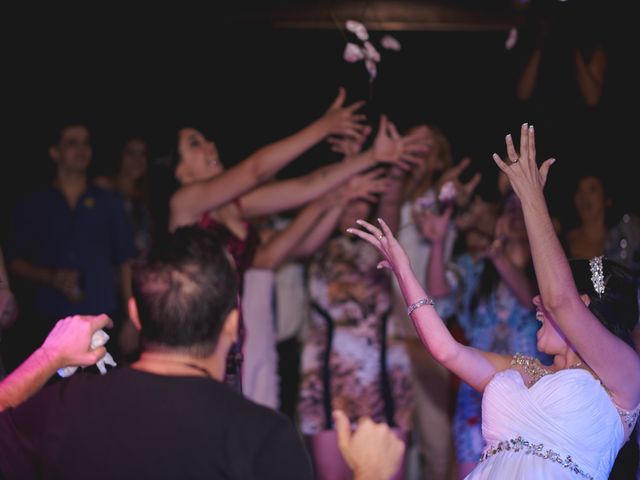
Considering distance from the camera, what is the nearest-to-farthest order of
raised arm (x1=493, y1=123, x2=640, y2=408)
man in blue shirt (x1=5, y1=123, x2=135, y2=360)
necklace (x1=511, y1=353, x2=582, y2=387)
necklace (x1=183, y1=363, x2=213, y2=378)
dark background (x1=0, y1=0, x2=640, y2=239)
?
1. necklace (x1=183, y1=363, x2=213, y2=378)
2. raised arm (x1=493, y1=123, x2=640, y2=408)
3. necklace (x1=511, y1=353, x2=582, y2=387)
4. man in blue shirt (x1=5, y1=123, x2=135, y2=360)
5. dark background (x1=0, y1=0, x2=640, y2=239)

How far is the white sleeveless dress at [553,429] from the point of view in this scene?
2.18 m

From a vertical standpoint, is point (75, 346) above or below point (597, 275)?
below

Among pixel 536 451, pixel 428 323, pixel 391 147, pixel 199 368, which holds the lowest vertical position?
pixel 536 451

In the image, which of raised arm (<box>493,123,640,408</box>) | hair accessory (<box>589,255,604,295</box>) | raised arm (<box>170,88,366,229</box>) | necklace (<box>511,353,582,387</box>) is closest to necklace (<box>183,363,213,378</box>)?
raised arm (<box>493,123,640,408</box>)

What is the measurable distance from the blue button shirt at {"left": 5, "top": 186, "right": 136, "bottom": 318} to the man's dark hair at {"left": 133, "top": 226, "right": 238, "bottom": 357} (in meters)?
2.79

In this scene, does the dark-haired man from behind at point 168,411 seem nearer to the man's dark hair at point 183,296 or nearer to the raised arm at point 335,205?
the man's dark hair at point 183,296

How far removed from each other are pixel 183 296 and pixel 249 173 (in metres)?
1.82

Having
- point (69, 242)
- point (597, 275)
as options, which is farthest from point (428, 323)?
point (69, 242)

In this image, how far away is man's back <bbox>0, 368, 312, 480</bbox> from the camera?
5.06 feet

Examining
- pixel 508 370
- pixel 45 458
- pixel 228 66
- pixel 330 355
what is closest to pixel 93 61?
pixel 228 66

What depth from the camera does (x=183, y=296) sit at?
1662mm

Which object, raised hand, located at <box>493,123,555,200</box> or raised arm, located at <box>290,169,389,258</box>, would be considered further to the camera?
raised arm, located at <box>290,169,389,258</box>

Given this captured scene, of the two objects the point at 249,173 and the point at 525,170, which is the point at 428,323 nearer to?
the point at 525,170

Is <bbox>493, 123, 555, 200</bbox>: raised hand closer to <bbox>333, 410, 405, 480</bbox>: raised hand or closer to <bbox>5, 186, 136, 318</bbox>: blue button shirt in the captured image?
<bbox>333, 410, 405, 480</bbox>: raised hand
